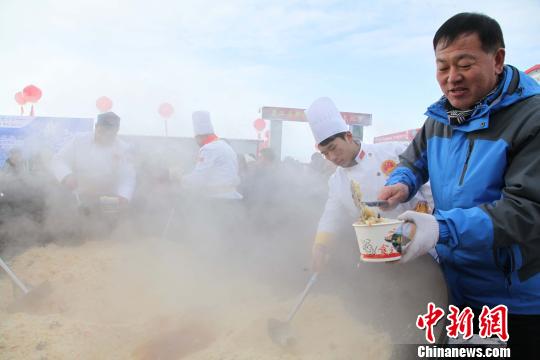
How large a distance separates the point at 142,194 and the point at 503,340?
3.95 meters

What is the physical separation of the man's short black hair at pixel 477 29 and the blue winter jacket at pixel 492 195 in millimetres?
146

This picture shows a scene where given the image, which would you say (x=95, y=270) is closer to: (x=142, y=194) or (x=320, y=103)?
(x=142, y=194)

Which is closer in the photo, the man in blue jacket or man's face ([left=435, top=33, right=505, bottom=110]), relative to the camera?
the man in blue jacket

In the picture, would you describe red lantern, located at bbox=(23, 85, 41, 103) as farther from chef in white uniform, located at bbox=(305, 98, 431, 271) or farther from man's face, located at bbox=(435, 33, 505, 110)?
man's face, located at bbox=(435, 33, 505, 110)

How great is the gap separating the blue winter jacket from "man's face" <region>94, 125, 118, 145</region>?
3.55 m

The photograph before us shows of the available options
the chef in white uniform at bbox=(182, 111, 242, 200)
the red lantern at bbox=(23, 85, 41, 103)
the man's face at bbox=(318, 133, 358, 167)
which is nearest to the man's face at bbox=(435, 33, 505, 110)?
the man's face at bbox=(318, 133, 358, 167)

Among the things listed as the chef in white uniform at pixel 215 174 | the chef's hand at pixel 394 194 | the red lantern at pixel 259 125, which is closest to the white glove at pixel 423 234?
the chef's hand at pixel 394 194

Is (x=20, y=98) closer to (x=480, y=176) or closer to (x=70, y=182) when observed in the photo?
(x=70, y=182)

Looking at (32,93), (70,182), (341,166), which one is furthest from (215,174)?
(32,93)

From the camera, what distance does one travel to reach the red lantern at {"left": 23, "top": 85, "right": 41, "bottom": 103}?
834 centimetres

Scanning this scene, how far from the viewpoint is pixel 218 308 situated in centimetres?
275

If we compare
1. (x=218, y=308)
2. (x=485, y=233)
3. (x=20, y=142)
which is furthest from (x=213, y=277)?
(x=20, y=142)

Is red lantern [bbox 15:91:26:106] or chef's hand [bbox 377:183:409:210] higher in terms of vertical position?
red lantern [bbox 15:91:26:106]

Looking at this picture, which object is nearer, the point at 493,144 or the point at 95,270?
the point at 493,144
